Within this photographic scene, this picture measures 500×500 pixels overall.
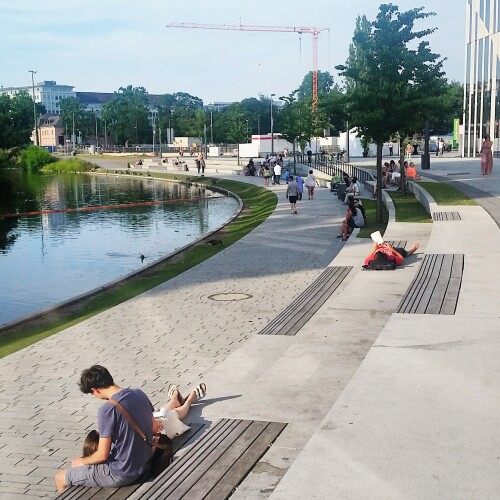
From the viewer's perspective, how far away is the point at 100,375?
19.2 ft

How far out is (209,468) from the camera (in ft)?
19.3

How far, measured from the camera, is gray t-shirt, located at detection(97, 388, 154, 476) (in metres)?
5.72

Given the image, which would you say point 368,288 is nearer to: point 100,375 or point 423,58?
point 100,375

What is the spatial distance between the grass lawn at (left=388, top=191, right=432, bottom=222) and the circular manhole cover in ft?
27.2

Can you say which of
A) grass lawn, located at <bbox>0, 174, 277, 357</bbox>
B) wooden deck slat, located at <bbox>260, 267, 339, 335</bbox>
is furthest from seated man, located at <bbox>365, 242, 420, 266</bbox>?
grass lawn, located at <bbox>0, 174, 277, 357</bbox>

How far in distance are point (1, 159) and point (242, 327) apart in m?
77.0

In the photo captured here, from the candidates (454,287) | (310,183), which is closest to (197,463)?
(454,287)

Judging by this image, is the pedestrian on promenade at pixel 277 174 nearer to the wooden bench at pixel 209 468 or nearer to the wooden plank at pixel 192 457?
the wooden plank at pixel 192 457

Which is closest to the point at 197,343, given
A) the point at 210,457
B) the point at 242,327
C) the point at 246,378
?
the point at 242,327

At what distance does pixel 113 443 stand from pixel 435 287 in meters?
7.11

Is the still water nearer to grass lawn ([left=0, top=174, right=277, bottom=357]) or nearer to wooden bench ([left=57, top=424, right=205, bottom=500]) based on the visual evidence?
grass lawn ([left=0, top=174, right=277, bottom=357])

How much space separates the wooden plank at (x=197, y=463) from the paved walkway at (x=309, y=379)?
42cm

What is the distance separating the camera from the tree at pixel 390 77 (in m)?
20.7

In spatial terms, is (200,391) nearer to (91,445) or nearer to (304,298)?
(91,445)
